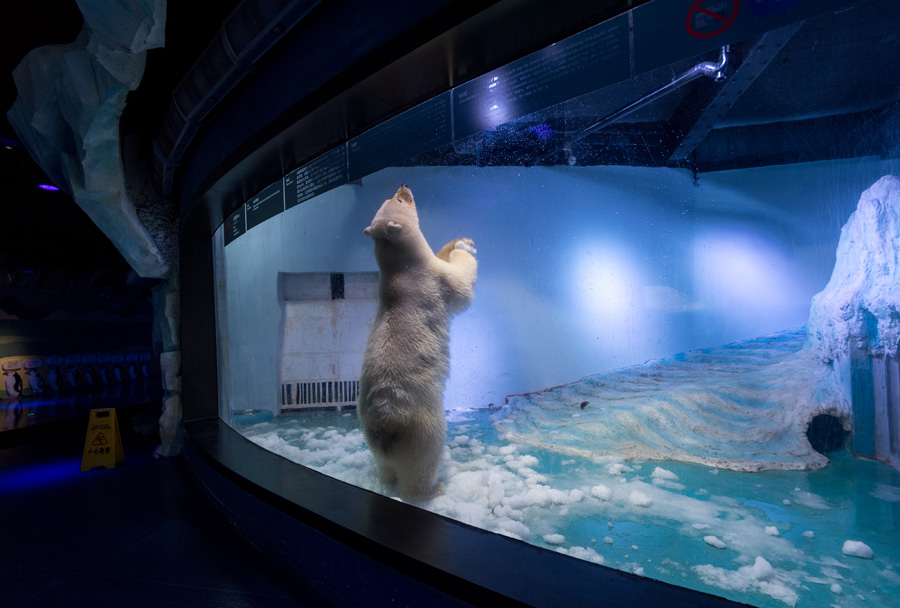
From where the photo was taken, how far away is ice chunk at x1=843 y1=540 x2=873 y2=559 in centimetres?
153

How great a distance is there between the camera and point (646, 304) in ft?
11.7

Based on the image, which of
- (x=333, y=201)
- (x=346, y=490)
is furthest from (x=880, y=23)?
(x=333, y=201)

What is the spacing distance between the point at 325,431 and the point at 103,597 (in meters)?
2.16

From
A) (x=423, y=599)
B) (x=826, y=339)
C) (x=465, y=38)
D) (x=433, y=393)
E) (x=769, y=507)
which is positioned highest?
(x=465, y=38)

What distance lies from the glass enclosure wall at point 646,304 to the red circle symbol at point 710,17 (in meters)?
0.01

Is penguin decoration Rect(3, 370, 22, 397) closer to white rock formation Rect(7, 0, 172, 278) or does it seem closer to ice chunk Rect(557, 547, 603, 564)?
white rock formation Rect(7, 0, 172, 278)

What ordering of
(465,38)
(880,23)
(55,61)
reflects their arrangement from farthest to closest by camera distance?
(55,61) → (880,23) → (465,38)

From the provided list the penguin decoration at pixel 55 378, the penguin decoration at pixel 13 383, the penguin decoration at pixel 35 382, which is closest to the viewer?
the penguin decoration at pixel 13 383

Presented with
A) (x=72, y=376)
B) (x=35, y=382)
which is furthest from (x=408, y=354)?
(x=72, y=376)

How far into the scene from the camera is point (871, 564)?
1.49 m

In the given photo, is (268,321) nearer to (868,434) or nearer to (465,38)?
(465,38)

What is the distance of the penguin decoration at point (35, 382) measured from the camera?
7911 millimetres

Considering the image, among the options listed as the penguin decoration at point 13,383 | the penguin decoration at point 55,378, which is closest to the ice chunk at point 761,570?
the penguin decoration at point 13,383

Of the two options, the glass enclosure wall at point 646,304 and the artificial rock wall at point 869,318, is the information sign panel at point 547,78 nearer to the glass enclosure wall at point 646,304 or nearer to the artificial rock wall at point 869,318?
the glass enclosure wall at point 646,304
